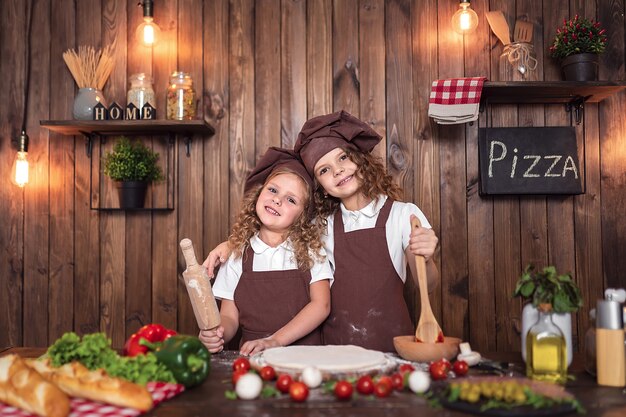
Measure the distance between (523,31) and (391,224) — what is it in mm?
1160

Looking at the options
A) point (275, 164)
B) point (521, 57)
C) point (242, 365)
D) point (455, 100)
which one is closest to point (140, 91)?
point (275, 164)

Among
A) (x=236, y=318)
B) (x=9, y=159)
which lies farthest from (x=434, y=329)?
(x=9, y=159)

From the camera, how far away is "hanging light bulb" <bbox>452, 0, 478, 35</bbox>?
2523 millimetres

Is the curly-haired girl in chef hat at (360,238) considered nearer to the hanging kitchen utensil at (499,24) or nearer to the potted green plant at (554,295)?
the potted green plant at (554,295)

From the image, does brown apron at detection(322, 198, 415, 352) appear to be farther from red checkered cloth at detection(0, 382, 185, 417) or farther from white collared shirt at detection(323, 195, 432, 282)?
red checkered cloth at detection(0, 382, 185, 417)

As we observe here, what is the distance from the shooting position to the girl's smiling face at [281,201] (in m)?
2.05

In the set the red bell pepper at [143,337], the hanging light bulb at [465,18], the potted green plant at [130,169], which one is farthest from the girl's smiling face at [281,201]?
the hanging light bulb at [465,18]

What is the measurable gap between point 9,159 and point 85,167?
0.38 meters

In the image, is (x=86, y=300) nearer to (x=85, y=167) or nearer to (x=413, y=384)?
(x=85, y=167)

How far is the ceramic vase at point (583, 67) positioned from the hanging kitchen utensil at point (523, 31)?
21cm

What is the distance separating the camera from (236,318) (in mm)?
2062

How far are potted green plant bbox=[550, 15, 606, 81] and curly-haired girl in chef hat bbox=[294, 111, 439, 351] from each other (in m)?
1.00

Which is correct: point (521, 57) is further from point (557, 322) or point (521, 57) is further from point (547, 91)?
point (557, 322)

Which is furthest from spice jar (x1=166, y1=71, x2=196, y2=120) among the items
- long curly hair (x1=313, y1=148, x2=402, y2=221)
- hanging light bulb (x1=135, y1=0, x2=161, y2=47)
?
long curly hair (x1=313, y1=148, x2=402, y2=221)
